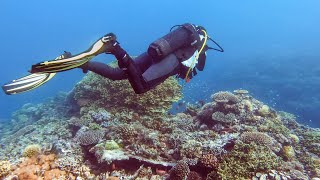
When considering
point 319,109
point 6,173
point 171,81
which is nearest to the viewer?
point 6,173

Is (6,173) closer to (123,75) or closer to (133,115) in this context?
(123,75)

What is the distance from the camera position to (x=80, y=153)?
7.78 meters

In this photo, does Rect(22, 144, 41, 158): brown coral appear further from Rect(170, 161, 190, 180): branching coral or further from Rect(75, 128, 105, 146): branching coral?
Rect(170, 161, 190, 180): branching coral

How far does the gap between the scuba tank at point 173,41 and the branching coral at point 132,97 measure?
4.29m

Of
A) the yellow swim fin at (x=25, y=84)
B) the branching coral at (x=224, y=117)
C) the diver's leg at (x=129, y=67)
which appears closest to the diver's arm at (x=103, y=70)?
the diver's leg at (x=129, y=67)

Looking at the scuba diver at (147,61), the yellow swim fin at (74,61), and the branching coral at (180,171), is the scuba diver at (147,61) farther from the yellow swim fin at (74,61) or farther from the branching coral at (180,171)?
the branching coral at (180,171)

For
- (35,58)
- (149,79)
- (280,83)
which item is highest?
(35,58)

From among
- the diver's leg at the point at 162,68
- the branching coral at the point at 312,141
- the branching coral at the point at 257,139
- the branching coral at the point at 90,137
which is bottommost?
the branching coral at the point at 90,137

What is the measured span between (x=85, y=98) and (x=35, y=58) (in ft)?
367

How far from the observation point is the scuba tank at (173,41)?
6293 mm

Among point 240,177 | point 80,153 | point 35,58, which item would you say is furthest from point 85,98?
point 35,58

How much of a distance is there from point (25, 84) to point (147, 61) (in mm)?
2867

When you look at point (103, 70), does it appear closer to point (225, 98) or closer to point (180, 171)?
point (180, 171)

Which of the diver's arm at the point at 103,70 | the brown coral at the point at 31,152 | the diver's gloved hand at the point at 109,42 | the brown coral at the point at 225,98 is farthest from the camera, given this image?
the brown coral at the point at 225,98
